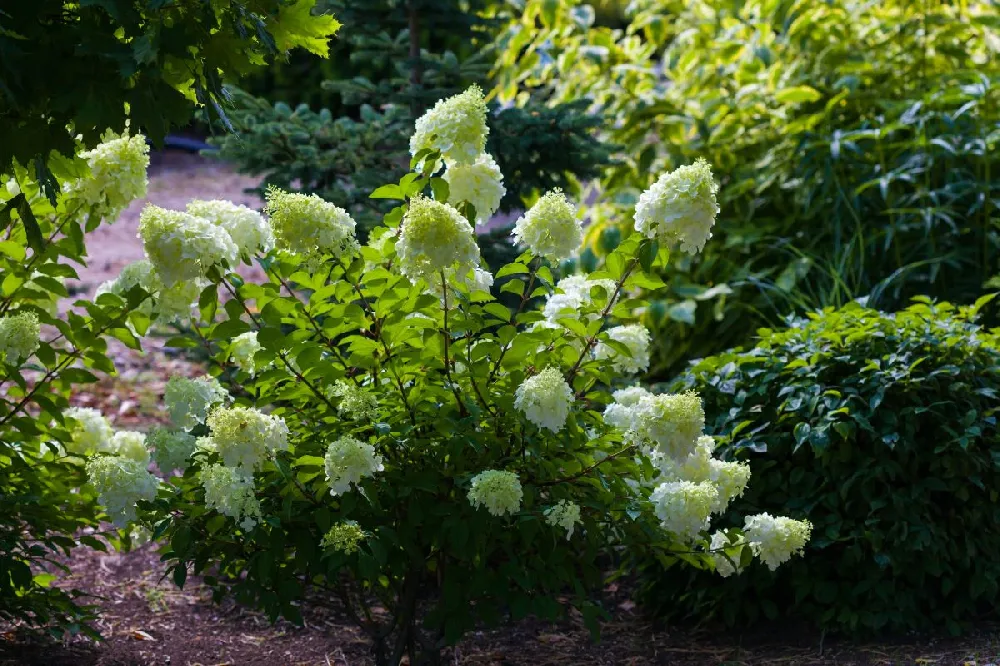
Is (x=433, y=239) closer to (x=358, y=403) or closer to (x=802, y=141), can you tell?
(x=358, y=403)

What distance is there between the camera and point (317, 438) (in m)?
2.62

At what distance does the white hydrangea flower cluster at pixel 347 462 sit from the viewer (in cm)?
231

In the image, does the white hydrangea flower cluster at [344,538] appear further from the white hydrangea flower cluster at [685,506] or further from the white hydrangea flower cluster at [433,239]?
the white hydrangea flower cluster at [685,506]

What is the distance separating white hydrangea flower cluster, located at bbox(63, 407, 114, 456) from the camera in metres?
3.27

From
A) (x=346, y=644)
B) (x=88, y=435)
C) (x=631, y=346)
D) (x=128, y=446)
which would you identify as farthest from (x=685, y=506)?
(x=88, y=435)

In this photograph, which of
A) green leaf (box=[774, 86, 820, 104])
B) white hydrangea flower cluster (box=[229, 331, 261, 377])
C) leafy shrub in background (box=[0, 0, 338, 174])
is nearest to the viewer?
leafy shrub in background (box=[0, 0, 338, 174])

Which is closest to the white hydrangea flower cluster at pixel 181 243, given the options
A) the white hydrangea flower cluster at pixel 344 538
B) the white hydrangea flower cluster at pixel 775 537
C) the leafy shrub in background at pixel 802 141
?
the white hydrangea flower cluster at pixel 344 538

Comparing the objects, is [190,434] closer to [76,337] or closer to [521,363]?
[76,337]

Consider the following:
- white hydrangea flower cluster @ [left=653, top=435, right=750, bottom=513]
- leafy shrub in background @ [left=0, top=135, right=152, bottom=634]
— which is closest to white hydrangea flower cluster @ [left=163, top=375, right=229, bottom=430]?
leafy shrub in background @ [left=0, top=135, right=152, bottom=634]

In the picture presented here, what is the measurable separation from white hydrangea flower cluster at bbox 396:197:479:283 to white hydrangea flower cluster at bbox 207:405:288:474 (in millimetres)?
484

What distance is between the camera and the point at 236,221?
8.23 ft

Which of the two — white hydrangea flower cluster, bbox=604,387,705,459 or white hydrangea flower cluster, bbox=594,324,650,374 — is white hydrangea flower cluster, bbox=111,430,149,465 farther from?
white hydrangea flower cluster, bbox=604,387,705,459

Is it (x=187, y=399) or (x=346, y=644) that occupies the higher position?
(x=187, y=399)

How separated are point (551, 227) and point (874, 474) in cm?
142
